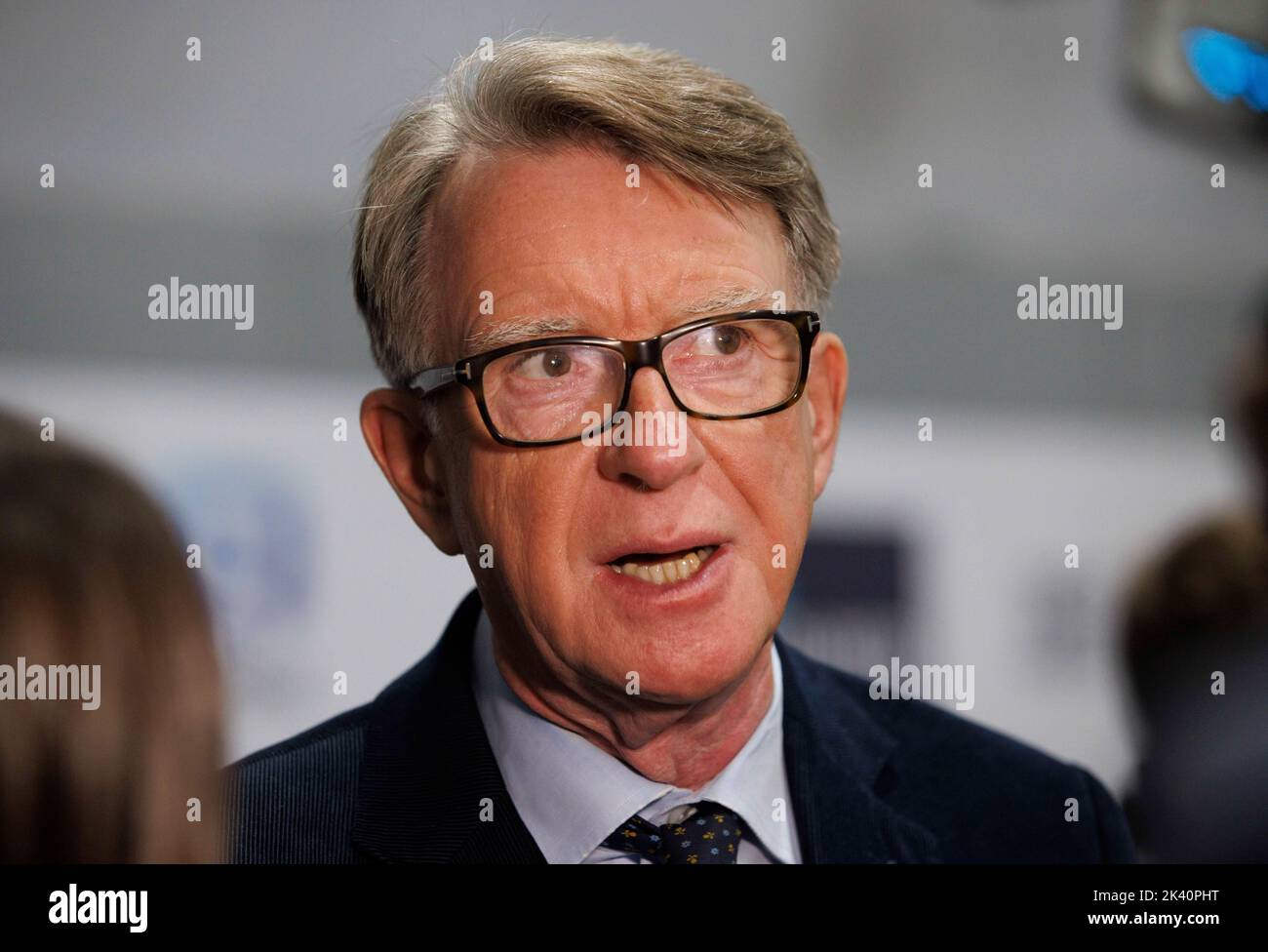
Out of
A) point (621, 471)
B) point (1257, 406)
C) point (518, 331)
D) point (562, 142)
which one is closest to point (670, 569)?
point (621, 471)

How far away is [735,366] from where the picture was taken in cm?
157

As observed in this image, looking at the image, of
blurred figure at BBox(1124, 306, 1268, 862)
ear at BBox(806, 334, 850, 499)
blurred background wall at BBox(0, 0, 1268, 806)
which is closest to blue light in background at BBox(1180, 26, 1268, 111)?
blurred background wall at BBox(0, 0, 1268, 806)

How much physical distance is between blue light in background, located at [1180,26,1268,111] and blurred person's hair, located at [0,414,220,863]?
1668 mm

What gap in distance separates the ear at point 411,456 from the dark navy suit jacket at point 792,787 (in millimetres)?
127

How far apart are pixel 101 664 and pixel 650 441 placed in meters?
0.71

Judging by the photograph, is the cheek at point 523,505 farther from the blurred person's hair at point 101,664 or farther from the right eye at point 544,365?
the blurred person's hair at point 101,664

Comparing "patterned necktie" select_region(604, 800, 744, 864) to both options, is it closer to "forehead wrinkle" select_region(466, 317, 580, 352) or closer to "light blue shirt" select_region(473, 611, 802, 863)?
"light blue shirt" select_region(473, 611, 802, 863)

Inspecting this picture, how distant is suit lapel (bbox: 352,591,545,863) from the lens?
1.63 meters

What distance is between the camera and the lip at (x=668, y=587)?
1.53m

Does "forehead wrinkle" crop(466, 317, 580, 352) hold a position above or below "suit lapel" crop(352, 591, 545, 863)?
above

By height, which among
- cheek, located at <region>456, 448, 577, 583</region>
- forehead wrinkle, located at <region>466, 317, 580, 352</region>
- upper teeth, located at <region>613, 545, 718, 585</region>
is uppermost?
forehead wrinkle, located at <region>466, 317, 580, 352</region>

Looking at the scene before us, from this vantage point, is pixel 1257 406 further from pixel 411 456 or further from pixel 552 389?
pixel 411 456

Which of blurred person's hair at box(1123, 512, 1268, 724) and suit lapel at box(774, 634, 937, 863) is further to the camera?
blurred person's hair at box(1123, 512, 1268, 724)
